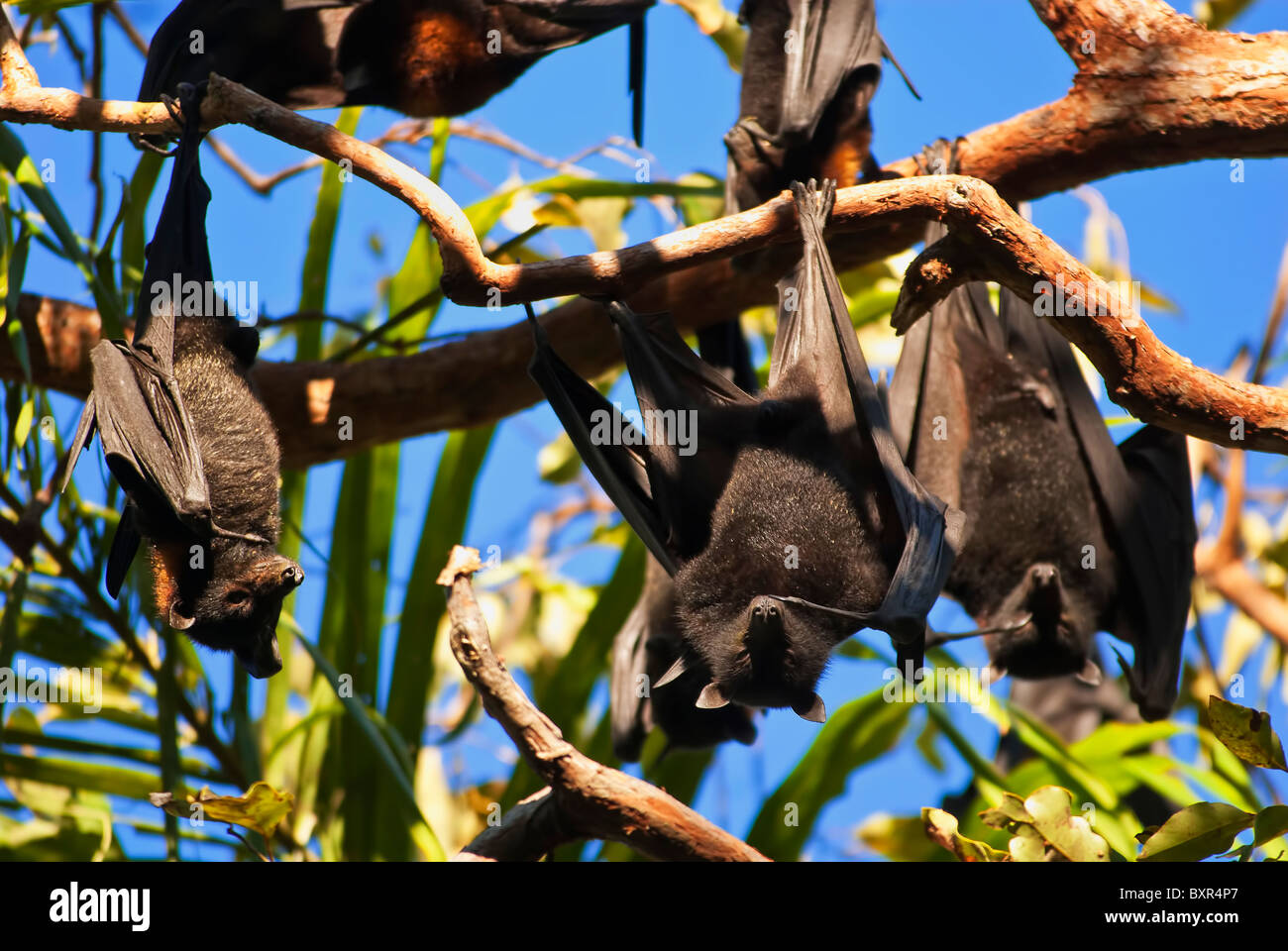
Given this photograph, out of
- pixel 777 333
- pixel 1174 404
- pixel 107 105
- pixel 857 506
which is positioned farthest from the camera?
pixel 777 333

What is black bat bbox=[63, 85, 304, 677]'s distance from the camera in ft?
8.38

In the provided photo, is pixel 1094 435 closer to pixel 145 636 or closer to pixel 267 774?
pixel 267 774

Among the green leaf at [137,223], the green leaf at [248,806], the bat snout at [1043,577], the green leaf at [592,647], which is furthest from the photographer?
the green leaf at [592,647]

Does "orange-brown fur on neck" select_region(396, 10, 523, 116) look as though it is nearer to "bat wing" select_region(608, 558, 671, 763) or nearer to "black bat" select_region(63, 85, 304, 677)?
"black bat" select_region(63, 85, 304, 677)

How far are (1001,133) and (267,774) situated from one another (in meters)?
3.09


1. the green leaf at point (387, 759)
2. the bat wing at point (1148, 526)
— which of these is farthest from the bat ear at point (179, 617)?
the bat wing at point (1148, 526)

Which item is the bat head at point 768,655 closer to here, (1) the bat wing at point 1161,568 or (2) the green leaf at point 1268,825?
(2) the green leaf at point 1268,825

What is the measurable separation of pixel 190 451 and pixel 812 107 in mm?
2026

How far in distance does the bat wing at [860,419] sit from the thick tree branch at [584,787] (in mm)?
584

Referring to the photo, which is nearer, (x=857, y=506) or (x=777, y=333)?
(x=857, y=506)

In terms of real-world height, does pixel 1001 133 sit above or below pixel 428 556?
above

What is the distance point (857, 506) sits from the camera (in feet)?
9.57

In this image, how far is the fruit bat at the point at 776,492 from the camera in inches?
106

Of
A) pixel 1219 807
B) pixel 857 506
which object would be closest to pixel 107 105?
pixel 857 506
